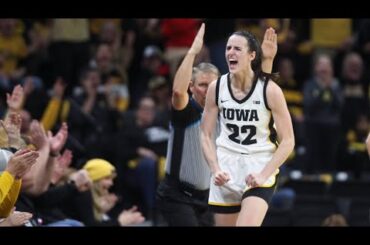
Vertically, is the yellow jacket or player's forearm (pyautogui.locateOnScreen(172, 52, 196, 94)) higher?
player's forearm (pyautogui.locateOnScreen(172, 52, 196, 94))

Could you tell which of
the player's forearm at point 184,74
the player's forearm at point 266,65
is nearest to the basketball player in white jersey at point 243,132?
the player's forearm at point 266,65

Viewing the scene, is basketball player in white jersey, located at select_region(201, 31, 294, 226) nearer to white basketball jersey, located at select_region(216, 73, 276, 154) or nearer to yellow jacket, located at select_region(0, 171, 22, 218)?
white basketball jersey, located at select_region(216, 73, 276, 154)

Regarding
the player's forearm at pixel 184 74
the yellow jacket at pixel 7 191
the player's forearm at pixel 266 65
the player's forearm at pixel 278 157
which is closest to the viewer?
the yellow jacket at pixel 7 191

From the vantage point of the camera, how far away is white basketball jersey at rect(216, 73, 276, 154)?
29.9 feet

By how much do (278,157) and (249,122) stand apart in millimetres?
398

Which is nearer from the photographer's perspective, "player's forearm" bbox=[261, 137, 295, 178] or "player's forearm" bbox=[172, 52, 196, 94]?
"player's forearm" bbox=[261, 137, 295, 178]

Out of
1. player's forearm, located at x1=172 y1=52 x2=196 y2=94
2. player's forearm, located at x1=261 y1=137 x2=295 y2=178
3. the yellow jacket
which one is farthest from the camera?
player's forearm, located at x1=172 y1=52 x2=196 y2=94

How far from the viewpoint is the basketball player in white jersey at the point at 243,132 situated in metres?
9.02

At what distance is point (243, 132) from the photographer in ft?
29.9

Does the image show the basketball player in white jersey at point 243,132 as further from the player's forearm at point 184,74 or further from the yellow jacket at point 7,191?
the yellow jacket at point 7,191

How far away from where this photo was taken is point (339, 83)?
58.1 feet

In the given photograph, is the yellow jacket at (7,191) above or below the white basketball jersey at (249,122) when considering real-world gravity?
below

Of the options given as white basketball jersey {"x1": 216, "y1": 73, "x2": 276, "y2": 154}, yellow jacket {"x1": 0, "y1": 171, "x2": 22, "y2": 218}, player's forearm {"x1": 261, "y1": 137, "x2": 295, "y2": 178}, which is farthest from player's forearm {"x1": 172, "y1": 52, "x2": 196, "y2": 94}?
yellow jacket {"x1": 0, "y1": 171, "x2": 22, "y2": 218}
